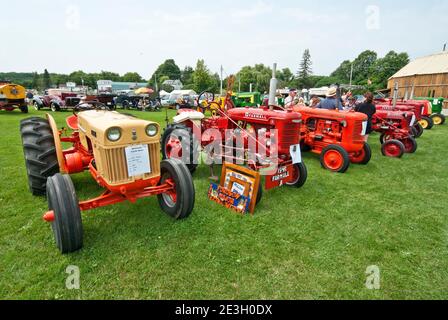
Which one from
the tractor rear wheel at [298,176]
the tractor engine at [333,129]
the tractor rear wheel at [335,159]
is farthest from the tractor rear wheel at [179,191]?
the tractor engine at [333,129]

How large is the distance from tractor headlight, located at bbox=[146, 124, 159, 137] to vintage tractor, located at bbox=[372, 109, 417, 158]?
6.63m

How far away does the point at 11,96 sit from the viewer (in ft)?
46.2

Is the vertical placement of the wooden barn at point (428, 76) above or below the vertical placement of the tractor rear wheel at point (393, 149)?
above

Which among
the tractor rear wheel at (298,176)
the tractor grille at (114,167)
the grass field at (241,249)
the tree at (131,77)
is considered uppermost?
the tree at (131,77)

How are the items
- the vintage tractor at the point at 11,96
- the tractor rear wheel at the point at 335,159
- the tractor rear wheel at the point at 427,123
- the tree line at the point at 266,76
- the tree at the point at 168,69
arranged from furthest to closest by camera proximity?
the tree at the point at 168,69, the tree line at the point at 266,76, the vintage tractor at the point at 11,96, the tractor rear wheel at the point at 427,123, the tractor rear wheel at the point at 335,159

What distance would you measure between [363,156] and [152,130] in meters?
5.14

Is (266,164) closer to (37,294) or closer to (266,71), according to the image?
(37,294)

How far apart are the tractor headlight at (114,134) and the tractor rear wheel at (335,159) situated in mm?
4420

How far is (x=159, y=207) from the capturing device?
352cm

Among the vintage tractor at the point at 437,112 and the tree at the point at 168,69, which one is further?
the tree at the point at 168,69

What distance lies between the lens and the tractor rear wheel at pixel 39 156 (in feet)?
10.9

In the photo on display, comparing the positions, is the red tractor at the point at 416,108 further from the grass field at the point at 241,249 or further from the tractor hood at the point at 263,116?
the tractor hood at the point at 263,116

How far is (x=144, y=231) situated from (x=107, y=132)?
1.18m
